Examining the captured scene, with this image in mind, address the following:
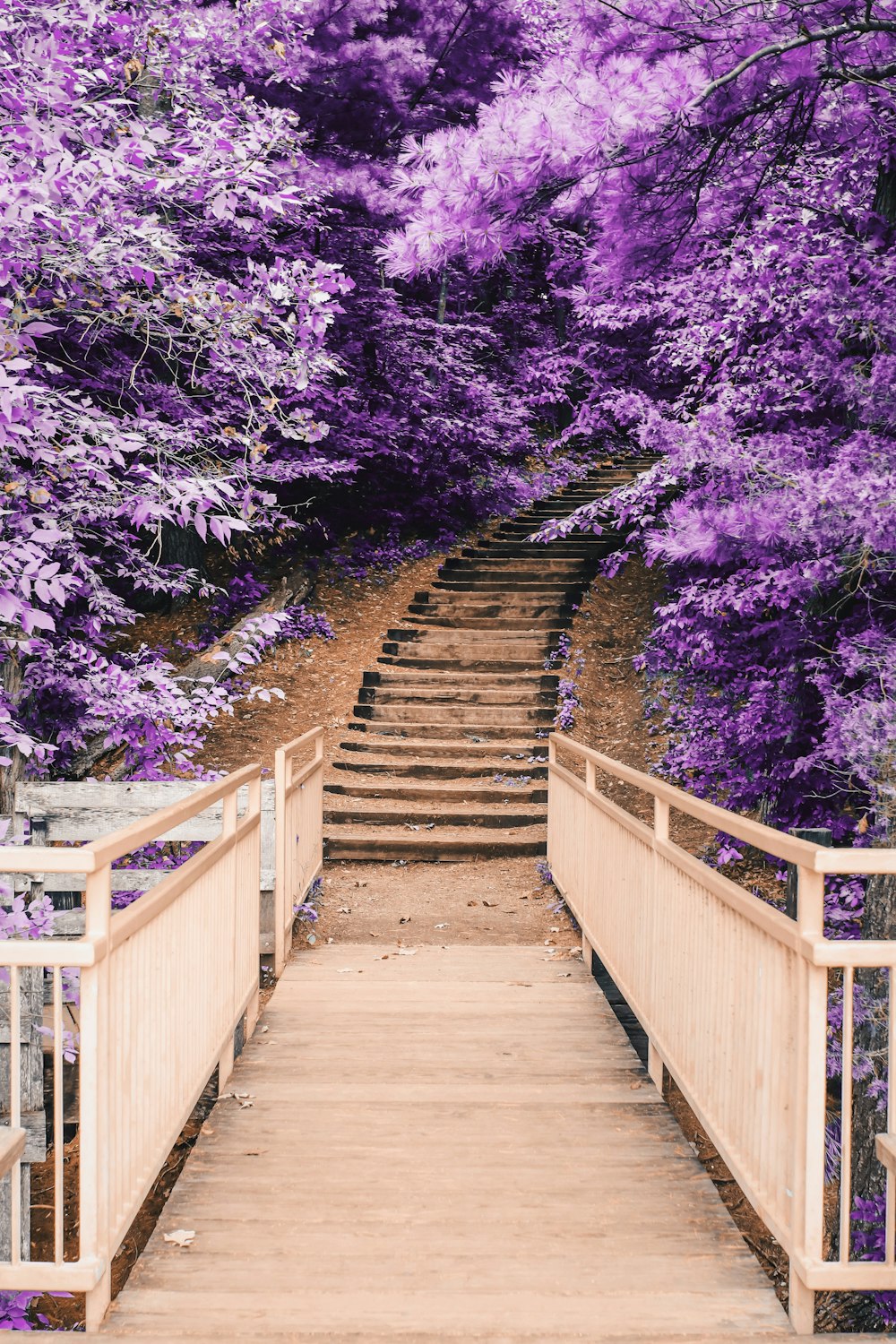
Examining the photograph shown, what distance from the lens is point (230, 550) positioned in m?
14.9

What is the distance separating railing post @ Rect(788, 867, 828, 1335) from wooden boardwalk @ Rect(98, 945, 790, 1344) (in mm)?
283

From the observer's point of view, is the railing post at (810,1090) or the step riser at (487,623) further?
the step riser at (487,623)

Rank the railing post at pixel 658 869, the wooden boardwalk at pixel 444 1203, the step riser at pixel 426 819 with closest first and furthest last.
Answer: the wooden boardwalk at pixel 444 1203, the railing post at pixel 658 869, the step riser at pixel 426 819

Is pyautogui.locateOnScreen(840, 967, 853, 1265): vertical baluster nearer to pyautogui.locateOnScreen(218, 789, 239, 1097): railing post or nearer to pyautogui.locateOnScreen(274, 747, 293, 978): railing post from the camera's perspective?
pyautogui.locateOnScreen(218, 789, 239, 1097): railing post

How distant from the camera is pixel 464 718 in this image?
36.3 ft

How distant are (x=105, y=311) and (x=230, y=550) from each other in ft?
32.9

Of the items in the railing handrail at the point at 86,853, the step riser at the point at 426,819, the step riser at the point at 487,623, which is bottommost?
the step riser at the point at 426,819

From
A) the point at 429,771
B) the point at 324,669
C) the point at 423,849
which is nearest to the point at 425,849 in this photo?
the point at 423,849

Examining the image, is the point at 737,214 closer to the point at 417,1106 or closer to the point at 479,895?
the point at 479,895

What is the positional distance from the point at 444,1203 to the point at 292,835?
3.05 m

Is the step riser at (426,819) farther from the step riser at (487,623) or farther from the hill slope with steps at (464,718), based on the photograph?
the step riser at (487,623)

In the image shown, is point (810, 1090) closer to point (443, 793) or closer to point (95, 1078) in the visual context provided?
point (95, 1078)

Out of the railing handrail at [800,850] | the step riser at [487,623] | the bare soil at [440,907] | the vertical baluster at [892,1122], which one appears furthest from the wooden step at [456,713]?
the vertical baluster at [892,1122]

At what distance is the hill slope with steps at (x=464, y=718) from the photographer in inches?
348
